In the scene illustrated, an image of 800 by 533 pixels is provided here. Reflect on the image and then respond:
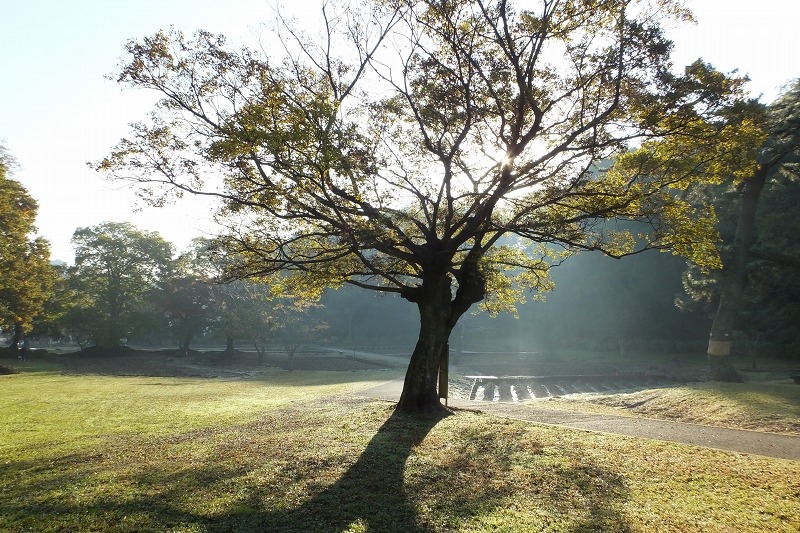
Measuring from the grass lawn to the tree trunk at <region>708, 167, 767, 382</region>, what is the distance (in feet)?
40.8

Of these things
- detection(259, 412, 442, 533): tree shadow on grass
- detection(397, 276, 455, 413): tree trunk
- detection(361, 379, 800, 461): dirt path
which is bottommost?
detection(259, 412, 442, 533): tree shadow on grass

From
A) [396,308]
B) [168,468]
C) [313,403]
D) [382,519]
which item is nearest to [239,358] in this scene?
[396,308]

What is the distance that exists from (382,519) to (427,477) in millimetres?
1457

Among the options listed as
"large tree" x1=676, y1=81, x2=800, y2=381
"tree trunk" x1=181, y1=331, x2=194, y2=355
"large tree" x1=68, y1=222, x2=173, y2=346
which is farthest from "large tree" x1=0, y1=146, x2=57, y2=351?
"large tree" x1=676, y1=81, x2=800, y2=381

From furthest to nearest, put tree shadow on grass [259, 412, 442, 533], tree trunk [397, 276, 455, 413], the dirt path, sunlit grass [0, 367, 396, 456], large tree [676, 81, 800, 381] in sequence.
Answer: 1. large tree [676, 81, 800, 381]
2. tree trunk [397, 276, 455, 413]
3. sunlit grass [0, 367, 396, 456]
4. the dirt path
5. tree shadow on grass [259, 412, 442, 533]

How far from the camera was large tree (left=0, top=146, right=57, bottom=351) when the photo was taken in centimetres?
2064

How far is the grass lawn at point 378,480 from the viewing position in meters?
4.89

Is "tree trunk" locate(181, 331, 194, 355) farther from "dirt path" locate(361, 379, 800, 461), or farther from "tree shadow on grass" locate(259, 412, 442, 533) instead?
"tree shadow on grass" locate(259, 412, 442, 533)

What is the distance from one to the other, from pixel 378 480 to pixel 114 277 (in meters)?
41.1

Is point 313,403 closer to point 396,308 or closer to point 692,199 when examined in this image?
point 692,199

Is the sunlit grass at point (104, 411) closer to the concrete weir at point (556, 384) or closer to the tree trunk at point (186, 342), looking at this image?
the concrete weir at point (556, 384)

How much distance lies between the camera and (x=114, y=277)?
40375 millimetres

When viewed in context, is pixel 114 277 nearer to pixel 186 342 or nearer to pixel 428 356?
pixel 186 342

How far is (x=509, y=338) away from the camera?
200 ft
